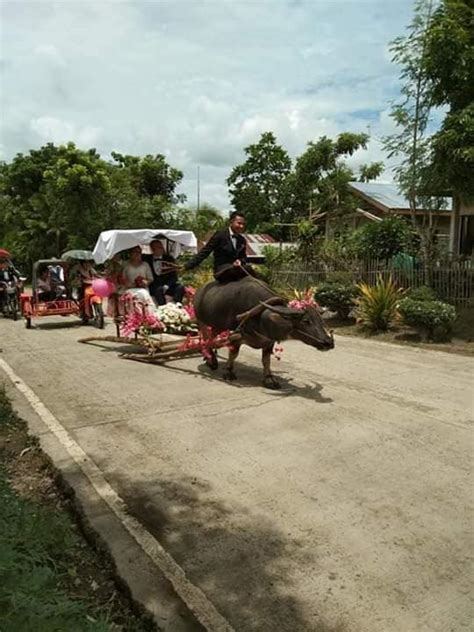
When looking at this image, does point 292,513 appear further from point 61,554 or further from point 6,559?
point 6,559

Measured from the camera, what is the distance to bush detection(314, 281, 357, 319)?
13.0 meters

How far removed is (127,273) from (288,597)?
23.6ft

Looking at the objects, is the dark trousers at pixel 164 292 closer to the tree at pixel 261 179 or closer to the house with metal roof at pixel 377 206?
the house with metal roof at pixel 377 206

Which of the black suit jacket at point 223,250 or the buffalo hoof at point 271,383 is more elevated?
the black suit jacket at point 223,250

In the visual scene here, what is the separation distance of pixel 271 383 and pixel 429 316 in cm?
485

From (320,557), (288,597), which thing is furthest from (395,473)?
(288,597)

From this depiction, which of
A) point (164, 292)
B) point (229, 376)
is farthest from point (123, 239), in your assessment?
point (229, 376)

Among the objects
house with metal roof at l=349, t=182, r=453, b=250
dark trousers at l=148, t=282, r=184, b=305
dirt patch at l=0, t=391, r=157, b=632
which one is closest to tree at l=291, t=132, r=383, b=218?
house with metal roof at l=349, t=182, r=453, b=250

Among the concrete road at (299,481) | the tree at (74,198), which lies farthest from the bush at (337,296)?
the tree at (74,198)

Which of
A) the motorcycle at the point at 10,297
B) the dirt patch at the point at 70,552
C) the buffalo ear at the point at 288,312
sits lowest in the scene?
the dirt patch at the point at 70,552

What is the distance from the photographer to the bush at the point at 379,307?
11922 mm

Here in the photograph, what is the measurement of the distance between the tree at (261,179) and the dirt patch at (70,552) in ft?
107

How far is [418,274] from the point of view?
13.6 m

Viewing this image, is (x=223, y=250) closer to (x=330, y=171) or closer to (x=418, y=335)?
(x=418, y=335)
